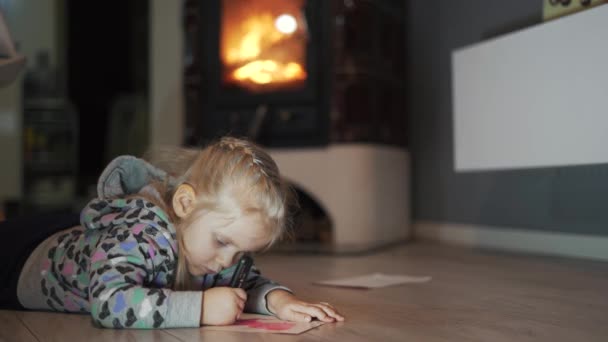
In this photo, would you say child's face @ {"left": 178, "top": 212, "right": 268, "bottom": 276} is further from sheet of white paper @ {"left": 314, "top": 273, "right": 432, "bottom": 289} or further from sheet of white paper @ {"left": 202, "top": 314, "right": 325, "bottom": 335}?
sheet of white paper @ {"left": 314, "top": 273, "right": 432, "bottom": 289}

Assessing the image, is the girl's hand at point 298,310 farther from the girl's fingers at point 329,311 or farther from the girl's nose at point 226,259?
the girl's nose at point 226,259

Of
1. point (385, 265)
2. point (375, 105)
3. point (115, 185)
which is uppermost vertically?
point (375, 105)

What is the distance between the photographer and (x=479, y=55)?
1759mm

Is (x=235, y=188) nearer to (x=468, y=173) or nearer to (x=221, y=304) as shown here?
(x=221, y=304)

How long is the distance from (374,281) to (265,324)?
56cm

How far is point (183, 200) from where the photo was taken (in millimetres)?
917

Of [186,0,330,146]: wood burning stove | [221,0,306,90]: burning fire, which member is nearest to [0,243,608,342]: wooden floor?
[186,0,330,146]: wood burning stove

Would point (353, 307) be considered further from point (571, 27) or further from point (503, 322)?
point (571, 27)

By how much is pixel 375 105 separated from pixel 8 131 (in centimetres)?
210

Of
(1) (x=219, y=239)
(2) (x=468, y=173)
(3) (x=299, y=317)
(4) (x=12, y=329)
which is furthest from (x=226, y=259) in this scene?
(2) (x=468, y=173)

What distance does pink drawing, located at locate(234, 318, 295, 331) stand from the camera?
0.88 meters

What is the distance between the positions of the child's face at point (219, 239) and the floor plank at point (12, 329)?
256 millimetres

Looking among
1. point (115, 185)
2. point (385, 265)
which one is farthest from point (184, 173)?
point (385, 265)

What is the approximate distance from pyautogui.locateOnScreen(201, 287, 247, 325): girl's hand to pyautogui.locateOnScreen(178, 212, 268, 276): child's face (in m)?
0.06
